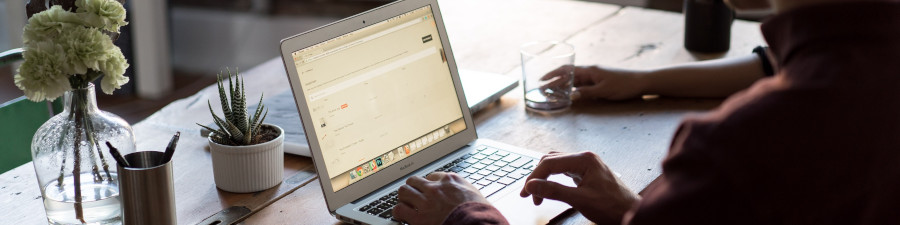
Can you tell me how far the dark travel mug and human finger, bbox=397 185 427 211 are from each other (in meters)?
1.08

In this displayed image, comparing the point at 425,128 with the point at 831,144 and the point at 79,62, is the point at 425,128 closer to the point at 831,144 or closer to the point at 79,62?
the point at 79,62

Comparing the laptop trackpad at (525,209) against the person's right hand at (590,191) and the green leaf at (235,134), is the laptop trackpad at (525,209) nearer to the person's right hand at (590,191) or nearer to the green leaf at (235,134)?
the person's right hand at (590,191)

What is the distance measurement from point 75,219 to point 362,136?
383mm

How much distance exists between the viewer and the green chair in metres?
1.62

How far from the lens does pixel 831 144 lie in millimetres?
768

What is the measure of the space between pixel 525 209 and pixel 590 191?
9cm

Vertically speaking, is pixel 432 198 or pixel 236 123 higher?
pixel 236 123

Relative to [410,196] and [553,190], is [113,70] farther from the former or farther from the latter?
[553,190]

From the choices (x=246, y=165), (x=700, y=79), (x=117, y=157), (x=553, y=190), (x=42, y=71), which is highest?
(x=42, y=71)

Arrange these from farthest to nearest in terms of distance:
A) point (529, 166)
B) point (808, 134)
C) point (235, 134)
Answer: point (529, 166) → point (235, 134) → point (808, 134)

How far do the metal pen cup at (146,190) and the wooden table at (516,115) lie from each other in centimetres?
13

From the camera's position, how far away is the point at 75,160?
1.19 meters

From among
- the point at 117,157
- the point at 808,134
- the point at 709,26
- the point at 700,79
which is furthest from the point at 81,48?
the point at 709,26


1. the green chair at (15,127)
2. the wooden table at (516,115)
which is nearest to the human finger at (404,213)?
the wooden table at (516,115)
